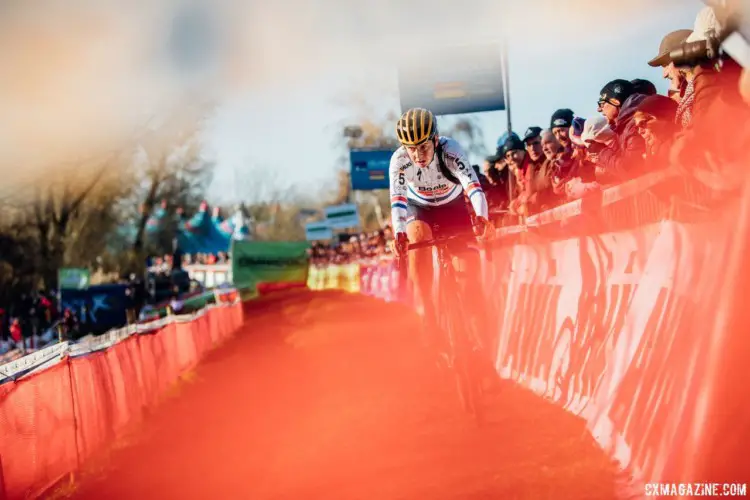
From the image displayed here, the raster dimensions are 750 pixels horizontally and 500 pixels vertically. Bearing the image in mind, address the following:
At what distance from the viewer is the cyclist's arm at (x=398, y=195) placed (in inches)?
268

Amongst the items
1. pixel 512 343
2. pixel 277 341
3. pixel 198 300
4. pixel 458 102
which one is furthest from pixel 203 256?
pixel 512 343

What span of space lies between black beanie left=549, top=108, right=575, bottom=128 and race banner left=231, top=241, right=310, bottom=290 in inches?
1050

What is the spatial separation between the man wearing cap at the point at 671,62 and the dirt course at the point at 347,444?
8.61ft

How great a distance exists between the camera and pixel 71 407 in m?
7.21

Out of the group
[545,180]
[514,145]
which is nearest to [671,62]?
[545,180]

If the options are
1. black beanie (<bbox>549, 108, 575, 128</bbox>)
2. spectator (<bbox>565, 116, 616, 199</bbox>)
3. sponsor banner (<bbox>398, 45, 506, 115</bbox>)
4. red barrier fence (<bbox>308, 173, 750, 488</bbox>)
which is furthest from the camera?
sponsor banner (<bbox>398, 45, 506, 115</bbox>)

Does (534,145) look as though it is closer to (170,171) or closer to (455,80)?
(455,80)

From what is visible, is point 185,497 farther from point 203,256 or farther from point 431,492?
point 203,256

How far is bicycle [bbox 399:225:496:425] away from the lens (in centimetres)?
696

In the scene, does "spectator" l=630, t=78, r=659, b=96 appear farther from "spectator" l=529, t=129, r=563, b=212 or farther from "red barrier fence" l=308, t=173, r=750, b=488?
"spectator" l=529, t=129, r=563, b=212

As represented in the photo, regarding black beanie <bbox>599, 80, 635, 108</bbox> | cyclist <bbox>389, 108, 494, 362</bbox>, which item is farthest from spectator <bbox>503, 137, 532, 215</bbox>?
black beanie <bbox>599, 80, 635, 108</bbox>

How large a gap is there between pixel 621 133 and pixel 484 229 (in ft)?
4.26

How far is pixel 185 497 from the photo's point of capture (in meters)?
6.22

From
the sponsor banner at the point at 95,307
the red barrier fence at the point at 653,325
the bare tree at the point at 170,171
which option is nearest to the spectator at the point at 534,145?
the red barrier fence at the point at 653,325
